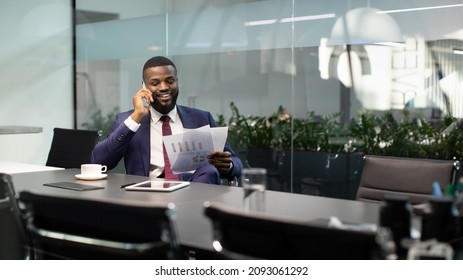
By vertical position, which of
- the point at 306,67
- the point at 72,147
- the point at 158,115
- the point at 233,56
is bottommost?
the point at 72,147

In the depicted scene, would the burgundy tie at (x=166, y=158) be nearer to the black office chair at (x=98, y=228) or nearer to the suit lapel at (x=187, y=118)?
the suit lapel at (x=187, y=118)

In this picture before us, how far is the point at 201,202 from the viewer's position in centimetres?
232

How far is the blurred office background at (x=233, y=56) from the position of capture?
14.6 ft

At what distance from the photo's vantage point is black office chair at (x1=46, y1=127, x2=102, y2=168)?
391 centimetres

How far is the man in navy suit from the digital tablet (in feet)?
1.21

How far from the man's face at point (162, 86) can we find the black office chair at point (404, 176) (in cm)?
122

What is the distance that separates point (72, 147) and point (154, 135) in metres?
0.80

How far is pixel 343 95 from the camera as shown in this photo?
4.84m

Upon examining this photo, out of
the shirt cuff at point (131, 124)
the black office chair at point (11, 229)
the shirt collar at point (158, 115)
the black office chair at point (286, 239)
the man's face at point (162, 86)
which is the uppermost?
the man's face at point (162, 86)

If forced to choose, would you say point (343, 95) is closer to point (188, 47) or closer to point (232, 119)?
point (232, 119)

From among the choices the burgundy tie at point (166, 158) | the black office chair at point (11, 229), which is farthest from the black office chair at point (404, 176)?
the black office chair at point (11, 229)

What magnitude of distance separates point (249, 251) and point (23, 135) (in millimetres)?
5613

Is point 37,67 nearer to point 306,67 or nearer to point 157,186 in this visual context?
point 306,67

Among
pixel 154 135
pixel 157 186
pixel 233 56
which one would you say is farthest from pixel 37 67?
pixel 157 186
